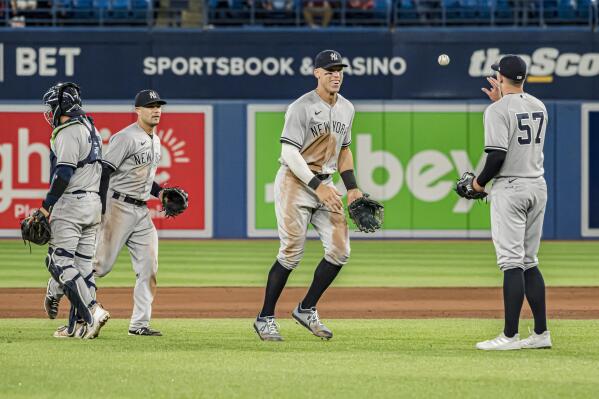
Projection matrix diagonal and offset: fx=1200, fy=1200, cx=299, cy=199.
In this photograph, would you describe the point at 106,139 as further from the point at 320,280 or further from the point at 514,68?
the point at 514,68

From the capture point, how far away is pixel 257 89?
23.1 metres

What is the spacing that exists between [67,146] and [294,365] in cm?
246

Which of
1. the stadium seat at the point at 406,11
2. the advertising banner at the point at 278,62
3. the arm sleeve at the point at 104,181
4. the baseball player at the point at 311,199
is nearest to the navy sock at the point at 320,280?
the baseball player at the point at 311,199

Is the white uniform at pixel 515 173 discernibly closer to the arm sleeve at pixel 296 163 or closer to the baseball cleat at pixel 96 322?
the arm sleeve at pixel 296 163

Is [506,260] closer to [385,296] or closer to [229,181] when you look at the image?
[385,296]

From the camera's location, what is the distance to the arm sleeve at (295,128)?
28.2ft

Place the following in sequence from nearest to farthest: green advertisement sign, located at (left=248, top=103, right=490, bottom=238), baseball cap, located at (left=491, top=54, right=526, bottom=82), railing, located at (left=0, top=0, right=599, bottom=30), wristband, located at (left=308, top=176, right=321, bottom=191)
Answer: baseball cap, located at (left=491, top=54, right=526, bottom=82) < wristband, located at (left=308, top=176, right=321, bottom=191) < green advertisement sign, located at (left=248, top=103, right=490, bottom=238) < railing, located at (left=0, top=0, right=599, bottom=30)

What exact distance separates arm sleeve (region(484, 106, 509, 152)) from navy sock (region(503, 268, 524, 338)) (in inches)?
32.7

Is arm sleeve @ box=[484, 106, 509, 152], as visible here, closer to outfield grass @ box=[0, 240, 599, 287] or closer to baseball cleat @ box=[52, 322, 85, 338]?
baseball cleat @ box=[52, 322, 85, 338]

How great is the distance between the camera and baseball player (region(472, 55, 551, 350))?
7973 millimetres

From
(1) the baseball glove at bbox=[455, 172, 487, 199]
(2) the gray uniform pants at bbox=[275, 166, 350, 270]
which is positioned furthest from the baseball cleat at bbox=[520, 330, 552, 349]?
(2) the gray uniform pants at bbox=[275, 166, 350, 270]

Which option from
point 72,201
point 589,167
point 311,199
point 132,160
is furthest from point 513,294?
point 589,167

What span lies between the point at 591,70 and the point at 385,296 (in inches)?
451

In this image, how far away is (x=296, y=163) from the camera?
8.51 metres
